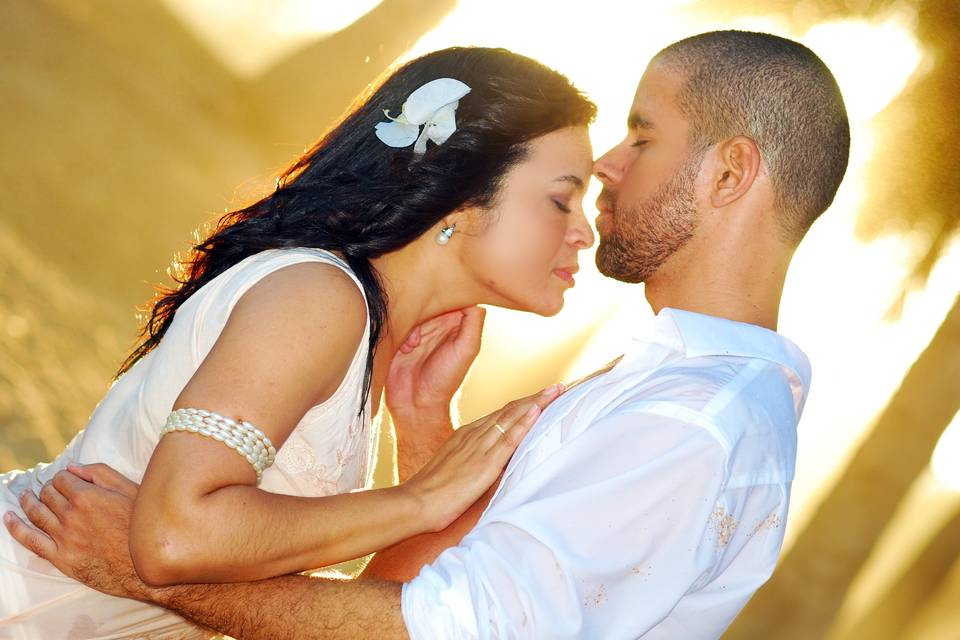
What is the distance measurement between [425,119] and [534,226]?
1.29 feet

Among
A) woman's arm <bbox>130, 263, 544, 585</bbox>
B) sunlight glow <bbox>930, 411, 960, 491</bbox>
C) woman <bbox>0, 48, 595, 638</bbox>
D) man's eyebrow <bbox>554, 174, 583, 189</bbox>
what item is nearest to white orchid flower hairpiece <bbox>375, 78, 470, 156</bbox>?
woman <bbox>0, 48, 595, 638</bbox>

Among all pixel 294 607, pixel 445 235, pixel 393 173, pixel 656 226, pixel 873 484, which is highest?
pixel 393 173

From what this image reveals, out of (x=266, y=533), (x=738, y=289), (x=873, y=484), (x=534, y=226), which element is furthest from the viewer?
(x=873, y=484)

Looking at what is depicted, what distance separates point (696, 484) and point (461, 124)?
121cm

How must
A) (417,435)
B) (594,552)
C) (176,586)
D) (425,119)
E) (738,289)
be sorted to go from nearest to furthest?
(594,552) < (176,586) < (738,289) < (425,119) < (417,435)

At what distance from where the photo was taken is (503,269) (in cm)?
258

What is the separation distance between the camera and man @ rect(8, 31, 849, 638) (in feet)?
5.46

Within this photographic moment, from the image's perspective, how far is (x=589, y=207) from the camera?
6.07 m

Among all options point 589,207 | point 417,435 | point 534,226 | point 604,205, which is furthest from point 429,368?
point 589,207

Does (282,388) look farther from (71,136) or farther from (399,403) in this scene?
(71,136)

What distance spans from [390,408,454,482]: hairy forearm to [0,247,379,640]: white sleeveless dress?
24.1 inches

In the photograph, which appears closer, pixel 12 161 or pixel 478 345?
pixel 478 345

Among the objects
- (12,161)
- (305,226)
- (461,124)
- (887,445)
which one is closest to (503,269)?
(461,124)

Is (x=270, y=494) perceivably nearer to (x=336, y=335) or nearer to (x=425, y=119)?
(x=336, y=335)
